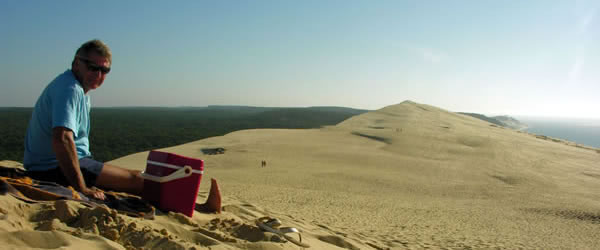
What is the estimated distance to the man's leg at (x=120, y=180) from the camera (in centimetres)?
380

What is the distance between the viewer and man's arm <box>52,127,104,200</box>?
3.23 meters

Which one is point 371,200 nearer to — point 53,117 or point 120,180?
point 120,180

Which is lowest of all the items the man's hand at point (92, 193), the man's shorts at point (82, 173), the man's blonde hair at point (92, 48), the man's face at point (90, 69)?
the man's hand at point (92, 193)

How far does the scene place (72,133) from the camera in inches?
132

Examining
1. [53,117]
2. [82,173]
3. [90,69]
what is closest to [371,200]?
[82,173]

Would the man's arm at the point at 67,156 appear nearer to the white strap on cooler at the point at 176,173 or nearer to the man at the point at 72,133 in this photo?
the man at the point at 72,133

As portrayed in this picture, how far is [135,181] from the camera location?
13.0ft

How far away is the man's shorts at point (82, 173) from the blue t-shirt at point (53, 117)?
5 centimetres

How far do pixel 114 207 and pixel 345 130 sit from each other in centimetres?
2610

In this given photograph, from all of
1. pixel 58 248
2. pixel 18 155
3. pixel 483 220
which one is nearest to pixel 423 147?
pixel 483 220

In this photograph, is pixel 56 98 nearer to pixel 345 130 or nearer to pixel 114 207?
pixel 114 207

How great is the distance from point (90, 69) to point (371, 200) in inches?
328

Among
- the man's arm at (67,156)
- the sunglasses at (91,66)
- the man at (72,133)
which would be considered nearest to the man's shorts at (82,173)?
the man at (72,133)

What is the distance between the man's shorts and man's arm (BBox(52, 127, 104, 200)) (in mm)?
173
